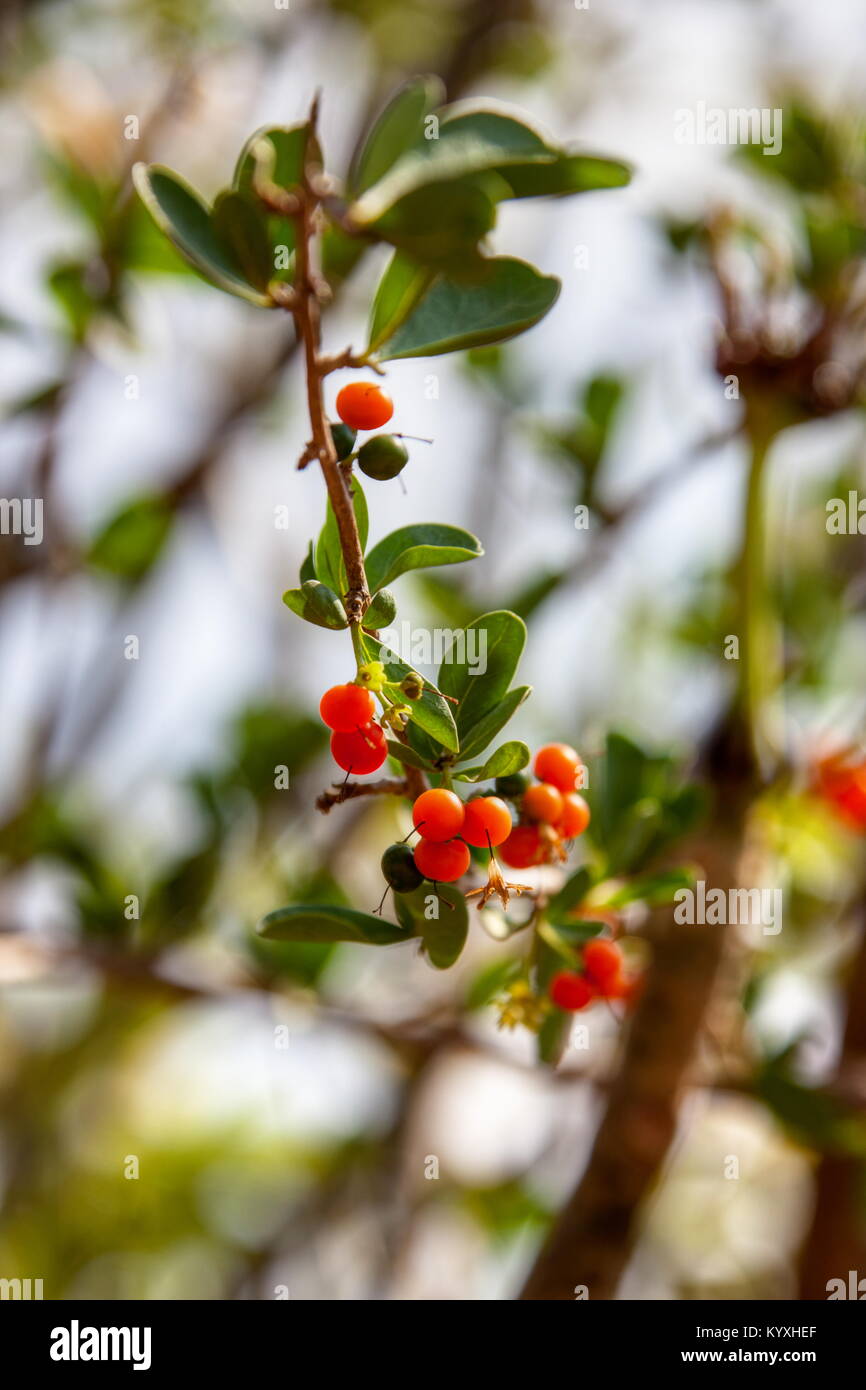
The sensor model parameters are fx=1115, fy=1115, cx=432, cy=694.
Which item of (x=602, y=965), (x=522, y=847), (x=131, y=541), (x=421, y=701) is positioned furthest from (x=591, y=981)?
(x=131, y=541)

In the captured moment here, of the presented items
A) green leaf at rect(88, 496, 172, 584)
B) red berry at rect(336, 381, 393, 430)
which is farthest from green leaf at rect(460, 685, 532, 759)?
green leaf at rect(88, 496, 172, 584)

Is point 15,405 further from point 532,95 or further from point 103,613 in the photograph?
point 532,95

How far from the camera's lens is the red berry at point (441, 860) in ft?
2.65

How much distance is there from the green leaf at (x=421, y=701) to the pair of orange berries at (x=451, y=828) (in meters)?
0.05

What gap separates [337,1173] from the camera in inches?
126

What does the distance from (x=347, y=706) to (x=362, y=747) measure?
38mm

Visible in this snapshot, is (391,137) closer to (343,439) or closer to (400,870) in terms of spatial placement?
(343,439)

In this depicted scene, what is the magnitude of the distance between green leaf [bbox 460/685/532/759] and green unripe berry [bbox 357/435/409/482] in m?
0.19

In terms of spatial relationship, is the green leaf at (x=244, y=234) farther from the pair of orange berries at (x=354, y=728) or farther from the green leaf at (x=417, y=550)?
the pair of orange berries at (x=354, y=728)

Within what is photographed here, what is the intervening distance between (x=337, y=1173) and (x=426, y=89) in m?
2.98

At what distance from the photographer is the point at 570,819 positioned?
950mm

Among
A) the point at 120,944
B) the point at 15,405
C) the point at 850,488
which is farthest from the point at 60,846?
the point at 850,488

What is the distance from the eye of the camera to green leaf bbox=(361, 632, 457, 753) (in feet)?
2.60

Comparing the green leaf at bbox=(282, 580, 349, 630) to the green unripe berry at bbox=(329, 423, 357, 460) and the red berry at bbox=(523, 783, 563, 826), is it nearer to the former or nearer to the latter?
the green unripe berry at bbox=(329, 423, 357, 460)
